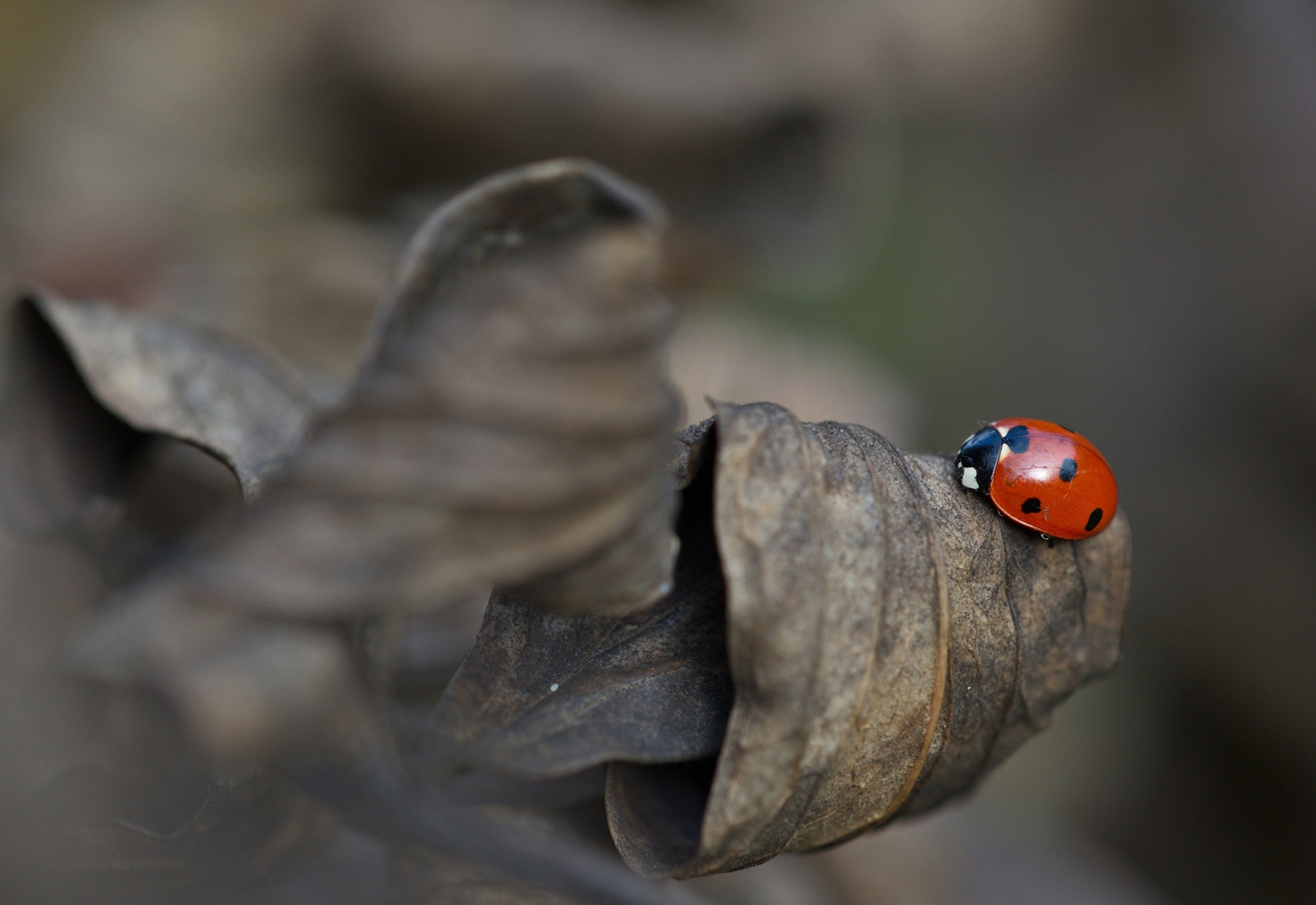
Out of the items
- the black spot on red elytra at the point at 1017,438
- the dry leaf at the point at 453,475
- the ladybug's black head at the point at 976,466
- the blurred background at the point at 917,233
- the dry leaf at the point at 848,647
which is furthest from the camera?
the blurred background at the point at 917,233

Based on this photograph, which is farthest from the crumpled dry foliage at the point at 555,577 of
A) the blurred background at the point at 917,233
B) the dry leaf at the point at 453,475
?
the blurred background at the point at 917,233

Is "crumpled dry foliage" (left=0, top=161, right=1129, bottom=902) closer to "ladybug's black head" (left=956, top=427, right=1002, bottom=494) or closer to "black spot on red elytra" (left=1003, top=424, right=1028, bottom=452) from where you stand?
"ladybug's black head" (left=956, top=427, right=1002, bottom=494)

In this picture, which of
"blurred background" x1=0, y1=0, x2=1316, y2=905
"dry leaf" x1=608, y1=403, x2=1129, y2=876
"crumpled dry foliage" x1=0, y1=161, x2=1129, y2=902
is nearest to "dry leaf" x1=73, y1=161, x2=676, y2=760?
"crumpled dry foliage" x1=0, y1=161, x2=1129, y2=902

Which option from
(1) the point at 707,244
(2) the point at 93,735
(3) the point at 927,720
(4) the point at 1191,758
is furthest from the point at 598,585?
(4) the point at 1191,758

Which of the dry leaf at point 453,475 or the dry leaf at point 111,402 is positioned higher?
the dry leaf at point 453,475

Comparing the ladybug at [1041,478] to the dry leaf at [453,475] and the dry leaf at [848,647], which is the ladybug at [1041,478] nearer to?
the dry leaf at [848,647]

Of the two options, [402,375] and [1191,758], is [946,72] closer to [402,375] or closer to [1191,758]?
[1191,758]

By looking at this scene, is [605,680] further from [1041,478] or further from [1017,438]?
[1017,438]
